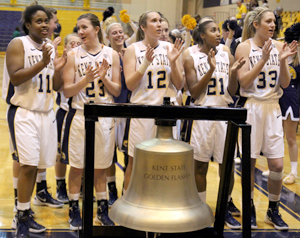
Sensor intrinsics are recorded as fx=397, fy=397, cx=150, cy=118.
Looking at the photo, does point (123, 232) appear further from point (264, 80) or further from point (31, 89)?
point (264, 80)

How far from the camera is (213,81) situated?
3902 mm

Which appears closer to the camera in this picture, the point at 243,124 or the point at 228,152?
the point at 243,124

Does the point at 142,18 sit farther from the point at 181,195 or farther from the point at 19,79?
the point at 181,195

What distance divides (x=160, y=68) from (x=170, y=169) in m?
2.49

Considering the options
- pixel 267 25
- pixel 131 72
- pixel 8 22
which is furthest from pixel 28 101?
pixel 8 22

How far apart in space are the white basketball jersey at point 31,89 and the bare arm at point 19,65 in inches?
1.9

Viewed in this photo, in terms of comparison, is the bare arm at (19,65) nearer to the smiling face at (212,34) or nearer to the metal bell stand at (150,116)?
the smiling face at (212,34)

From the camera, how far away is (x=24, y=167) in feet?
11.8

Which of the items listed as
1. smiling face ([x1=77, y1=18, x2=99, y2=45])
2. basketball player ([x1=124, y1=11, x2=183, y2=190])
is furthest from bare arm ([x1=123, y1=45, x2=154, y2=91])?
smiling face ([x1=77, y1=18, x2=99, y2=45])

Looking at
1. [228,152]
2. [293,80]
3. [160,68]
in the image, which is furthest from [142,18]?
[293,80]

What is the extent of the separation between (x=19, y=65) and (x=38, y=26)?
0.40 metres

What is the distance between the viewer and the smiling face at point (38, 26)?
3.57 m

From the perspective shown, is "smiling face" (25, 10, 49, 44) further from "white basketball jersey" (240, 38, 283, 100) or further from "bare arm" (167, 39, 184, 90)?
"white basketball jersey" (240, 38, 283, 100)

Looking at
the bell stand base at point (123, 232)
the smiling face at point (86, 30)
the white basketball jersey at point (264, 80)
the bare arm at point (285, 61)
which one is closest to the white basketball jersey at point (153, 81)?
the smiling face at point (86, 30)
